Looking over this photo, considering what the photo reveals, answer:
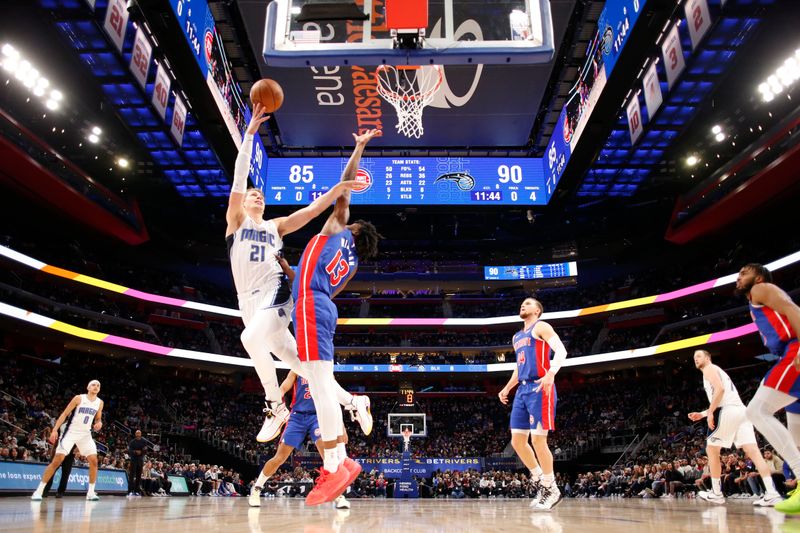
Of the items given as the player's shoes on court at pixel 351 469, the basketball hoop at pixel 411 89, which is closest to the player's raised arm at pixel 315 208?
the player's shoes on court at pixel 351 469

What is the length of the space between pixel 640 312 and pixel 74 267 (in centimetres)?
2753

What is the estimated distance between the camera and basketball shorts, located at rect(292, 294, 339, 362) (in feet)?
12.2

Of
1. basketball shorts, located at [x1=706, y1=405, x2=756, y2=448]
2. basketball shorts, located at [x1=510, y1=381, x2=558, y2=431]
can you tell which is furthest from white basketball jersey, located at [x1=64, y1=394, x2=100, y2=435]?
basketball shorts, located at [x1=706, y1=405, x2=756, y2=448]

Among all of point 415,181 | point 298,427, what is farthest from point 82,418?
point 415,181

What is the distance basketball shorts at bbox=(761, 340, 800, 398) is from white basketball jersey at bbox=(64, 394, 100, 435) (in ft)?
26.2

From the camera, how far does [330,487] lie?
3643 mm

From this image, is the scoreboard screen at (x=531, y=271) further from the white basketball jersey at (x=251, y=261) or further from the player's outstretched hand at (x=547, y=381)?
the white basketball jersey at (x=251, y=261)

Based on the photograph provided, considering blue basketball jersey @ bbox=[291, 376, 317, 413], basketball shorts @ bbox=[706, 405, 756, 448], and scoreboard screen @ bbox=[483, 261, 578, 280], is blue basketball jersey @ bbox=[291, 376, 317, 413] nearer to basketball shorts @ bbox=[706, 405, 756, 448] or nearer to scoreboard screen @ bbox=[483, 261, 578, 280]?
basketball shorts @ bbox=[706, 405, 756, 448]

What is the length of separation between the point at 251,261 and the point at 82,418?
5142 mm

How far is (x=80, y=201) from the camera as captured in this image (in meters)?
21.2

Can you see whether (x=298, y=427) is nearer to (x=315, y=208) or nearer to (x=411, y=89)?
(x=315, y=208)

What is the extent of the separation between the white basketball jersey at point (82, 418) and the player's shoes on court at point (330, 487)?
555 cm

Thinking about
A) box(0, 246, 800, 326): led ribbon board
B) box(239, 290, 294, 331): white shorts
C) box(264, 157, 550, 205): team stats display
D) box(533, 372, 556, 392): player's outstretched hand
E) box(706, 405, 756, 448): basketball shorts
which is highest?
box(264, 157, 550, 205): team stats display

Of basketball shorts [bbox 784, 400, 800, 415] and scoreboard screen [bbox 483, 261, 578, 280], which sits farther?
scoreboard screen [bbox 483, 261, 578, 280]
